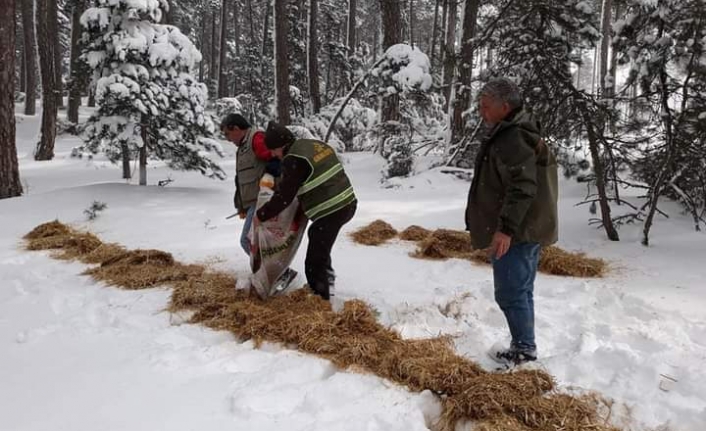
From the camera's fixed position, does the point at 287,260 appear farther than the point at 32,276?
No

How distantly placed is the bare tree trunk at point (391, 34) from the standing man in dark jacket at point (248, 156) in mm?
7812

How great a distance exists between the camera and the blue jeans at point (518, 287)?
303 cm

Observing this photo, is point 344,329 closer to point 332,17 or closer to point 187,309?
point 187,309

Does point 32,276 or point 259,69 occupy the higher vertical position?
point 259,69

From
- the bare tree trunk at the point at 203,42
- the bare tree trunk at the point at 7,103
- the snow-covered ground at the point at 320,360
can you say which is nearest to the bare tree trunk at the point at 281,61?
the bare tree trunk at the point at 7,103

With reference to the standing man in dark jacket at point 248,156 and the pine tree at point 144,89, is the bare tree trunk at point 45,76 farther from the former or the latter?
the standing man in dark jacket at point 248,156

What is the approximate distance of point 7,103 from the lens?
8930 mm

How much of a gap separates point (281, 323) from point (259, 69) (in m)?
22.2

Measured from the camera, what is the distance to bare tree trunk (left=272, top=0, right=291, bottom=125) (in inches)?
477

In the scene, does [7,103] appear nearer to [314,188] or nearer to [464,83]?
[314,188]

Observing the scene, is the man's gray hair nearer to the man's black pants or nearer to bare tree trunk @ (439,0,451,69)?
the man's black pants

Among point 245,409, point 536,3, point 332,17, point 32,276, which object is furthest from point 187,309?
point 332,17

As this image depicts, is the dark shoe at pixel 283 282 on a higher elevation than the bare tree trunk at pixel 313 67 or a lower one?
lower

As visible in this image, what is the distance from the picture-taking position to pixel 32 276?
200 inches
